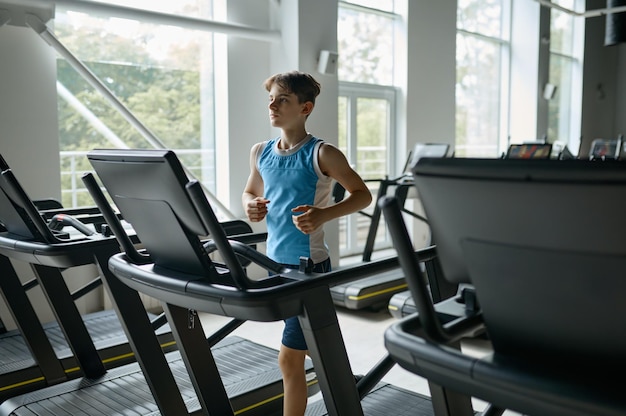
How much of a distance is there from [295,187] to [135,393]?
1.25 metres

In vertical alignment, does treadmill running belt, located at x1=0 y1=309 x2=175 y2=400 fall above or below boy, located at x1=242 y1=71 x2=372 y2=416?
below

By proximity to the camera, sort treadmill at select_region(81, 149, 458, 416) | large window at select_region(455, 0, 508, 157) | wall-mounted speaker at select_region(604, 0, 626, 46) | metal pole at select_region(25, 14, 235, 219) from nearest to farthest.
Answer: treadmill at select_region(81, 149, 458, 416)
metal pole at select_region(25, 14, 235, 219)
large window at select_region(455, 0, 508, 157)
wall-mounted speaker at select_region(604, 0, 626, 46)

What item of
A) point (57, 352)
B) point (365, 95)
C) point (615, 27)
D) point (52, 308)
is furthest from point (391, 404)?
point (615, 27)

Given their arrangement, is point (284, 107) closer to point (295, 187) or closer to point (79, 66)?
point (295, 187)

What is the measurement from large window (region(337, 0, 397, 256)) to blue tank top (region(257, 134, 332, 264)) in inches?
182

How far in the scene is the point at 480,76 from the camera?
9.73 meters

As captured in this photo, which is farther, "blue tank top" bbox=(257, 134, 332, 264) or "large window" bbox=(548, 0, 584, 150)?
"large window" bbox=(548, 0, 584, 150)

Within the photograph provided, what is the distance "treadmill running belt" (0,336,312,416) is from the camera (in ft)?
8.86

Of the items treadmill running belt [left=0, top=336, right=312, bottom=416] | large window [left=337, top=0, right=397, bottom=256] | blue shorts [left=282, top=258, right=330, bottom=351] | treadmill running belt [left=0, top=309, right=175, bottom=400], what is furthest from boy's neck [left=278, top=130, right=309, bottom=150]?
large window [left=337, top=0, right=397, bottom=256]

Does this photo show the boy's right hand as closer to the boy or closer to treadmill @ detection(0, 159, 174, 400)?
the boy

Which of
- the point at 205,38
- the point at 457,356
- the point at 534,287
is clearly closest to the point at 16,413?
the point at 457,356

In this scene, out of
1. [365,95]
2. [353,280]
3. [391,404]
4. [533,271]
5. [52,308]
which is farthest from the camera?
[365,95]

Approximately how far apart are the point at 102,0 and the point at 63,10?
358 mm

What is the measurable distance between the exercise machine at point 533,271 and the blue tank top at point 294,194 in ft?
4.08
